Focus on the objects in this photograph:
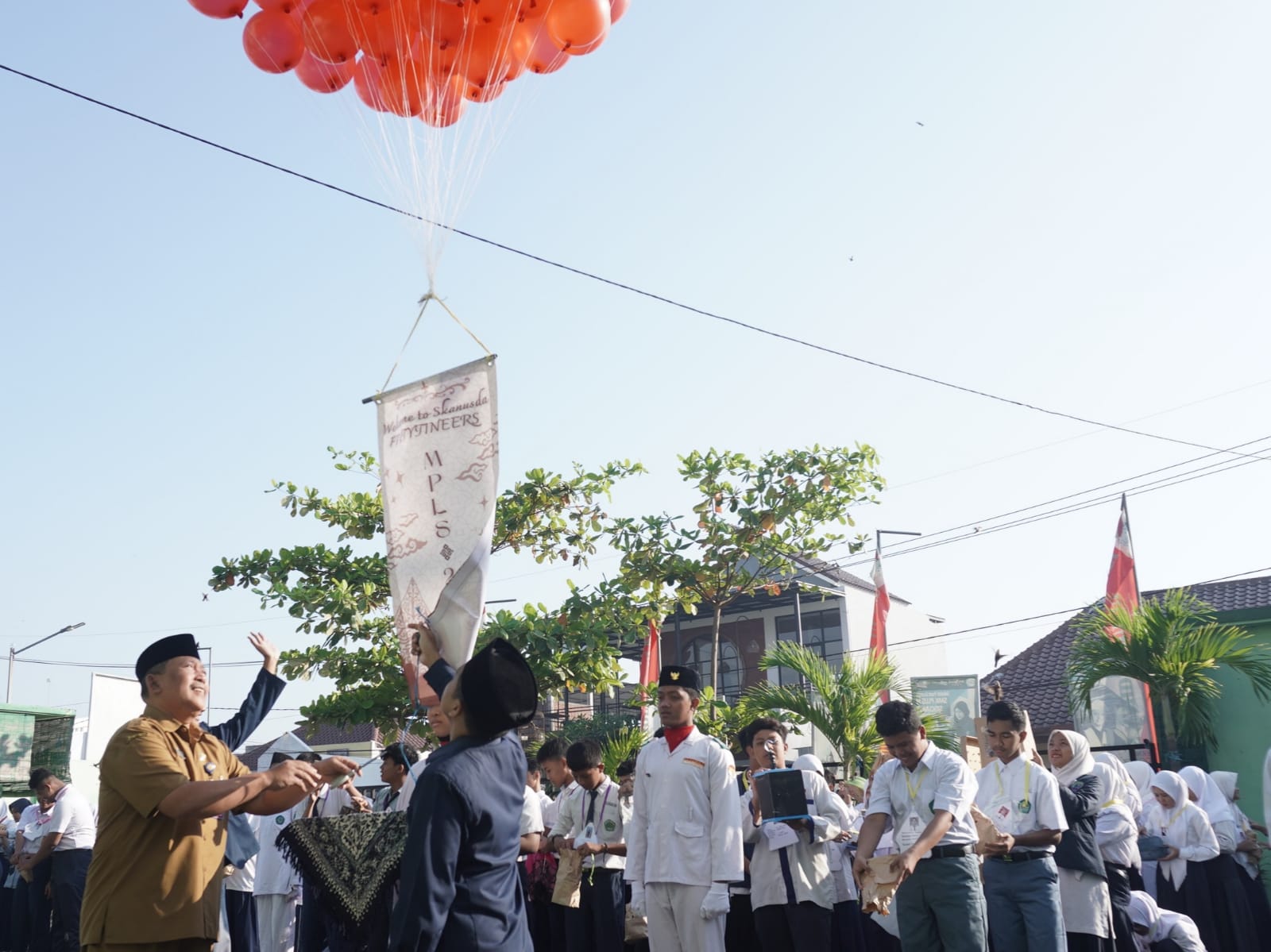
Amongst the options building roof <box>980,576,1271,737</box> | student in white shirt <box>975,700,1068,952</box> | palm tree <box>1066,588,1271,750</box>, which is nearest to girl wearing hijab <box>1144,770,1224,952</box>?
palm tree <box>1066,588,1271,750</box>

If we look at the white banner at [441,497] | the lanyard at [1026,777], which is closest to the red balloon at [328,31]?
the white banner at [441,497]

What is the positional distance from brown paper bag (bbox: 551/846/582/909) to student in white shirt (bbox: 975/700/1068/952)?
9.69 feet

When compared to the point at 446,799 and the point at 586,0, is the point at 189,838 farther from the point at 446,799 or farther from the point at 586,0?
the point at 586,0

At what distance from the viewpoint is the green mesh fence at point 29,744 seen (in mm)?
Result: 17750

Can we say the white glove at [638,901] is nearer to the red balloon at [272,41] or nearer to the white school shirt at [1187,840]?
the white school shirt at [1187,840]

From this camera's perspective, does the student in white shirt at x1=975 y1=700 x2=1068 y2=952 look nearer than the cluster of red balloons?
No

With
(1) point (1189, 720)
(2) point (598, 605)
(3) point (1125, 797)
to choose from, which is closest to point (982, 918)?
(3) point (1125, 797)

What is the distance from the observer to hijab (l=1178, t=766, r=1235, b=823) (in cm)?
994

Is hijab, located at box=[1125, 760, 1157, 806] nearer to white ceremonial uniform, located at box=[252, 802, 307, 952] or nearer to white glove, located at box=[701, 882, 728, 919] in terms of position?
white glove, located at box=[701, 882, 728, 919]

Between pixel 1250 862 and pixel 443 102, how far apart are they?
902cm

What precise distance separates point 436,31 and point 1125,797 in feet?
23.6

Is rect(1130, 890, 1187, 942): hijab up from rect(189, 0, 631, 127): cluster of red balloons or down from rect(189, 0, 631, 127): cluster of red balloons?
down

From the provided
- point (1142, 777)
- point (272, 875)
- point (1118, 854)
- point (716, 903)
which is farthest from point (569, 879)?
point (1142, 777)

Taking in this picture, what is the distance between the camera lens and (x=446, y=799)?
11.7 feet
